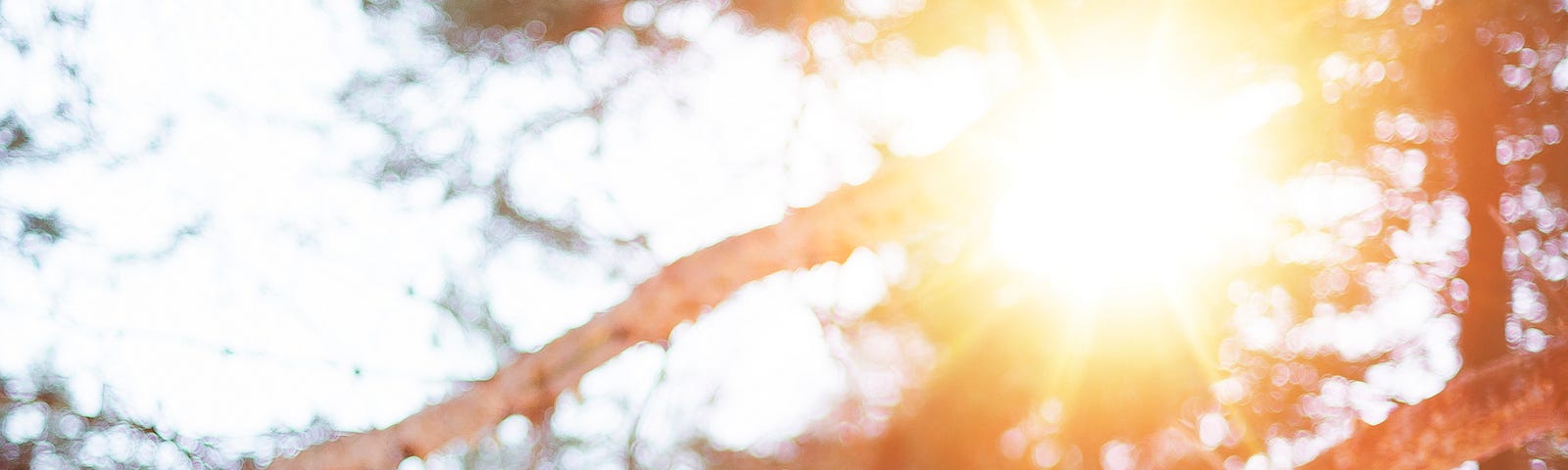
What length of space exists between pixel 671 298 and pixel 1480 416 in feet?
4.29

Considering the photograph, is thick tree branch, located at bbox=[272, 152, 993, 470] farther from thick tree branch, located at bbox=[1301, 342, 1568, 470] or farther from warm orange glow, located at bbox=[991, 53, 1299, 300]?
thick tree branch, located at bbox=[1301, 342, 1568, 470]

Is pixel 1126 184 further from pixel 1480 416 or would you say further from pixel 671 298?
pixel 671 298

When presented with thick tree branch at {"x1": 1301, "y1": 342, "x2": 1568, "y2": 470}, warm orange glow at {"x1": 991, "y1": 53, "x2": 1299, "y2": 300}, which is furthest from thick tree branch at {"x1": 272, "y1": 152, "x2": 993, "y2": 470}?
thick tree branch at {"x1": 1301, "y1": 342, "x2": 1568, "y2": 470}

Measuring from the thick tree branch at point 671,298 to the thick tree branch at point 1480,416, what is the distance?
0.81m

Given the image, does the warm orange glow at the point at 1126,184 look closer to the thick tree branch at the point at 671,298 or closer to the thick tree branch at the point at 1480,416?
the thick tree branch at the point at 671,298

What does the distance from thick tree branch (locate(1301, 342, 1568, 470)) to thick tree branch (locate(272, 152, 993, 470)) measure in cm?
81

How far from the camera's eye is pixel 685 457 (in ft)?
9.55

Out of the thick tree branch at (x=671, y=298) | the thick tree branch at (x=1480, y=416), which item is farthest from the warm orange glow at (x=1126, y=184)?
the thick tree branch at (x=1480, y=416)

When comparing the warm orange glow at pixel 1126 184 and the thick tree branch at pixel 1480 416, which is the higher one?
the warm orange glow at pixel 1126 184

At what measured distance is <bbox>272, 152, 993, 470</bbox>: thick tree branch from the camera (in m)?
1.39

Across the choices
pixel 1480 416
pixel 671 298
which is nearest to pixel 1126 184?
pixel 1480 416

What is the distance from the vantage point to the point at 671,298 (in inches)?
55.8

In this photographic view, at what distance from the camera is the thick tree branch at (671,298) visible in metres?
1.39

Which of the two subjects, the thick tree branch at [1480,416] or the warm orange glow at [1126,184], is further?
the warm orange glow at [1126,184]
